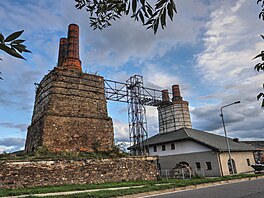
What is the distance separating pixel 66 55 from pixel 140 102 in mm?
9116

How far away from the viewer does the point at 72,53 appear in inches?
742

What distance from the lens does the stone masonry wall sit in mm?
15695

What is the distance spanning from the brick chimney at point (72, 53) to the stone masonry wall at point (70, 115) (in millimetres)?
832

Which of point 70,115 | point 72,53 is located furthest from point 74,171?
point 72,53

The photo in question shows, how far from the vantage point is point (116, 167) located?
1506 cm

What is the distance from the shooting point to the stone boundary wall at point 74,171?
37.4 ft

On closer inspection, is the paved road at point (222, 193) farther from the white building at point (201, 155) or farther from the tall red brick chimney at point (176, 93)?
the tall red brick chimney at point (176, 93)

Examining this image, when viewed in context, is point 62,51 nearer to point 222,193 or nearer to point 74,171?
point 74,171

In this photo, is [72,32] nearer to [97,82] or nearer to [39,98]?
[97,82]

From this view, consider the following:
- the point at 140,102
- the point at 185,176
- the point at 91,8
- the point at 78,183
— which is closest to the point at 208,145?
the point at 185,176

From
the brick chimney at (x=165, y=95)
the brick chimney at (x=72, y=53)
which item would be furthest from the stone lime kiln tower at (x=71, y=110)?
the brick chimney at (x=165, y=95)

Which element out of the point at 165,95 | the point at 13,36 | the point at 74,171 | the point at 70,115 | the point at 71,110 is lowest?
the point at 74,171

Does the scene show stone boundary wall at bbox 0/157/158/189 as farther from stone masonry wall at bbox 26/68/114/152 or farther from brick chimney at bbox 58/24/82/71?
brick chimney at bbox 58/24/82/71

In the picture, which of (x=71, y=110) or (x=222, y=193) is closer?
(x=222, y=193)
